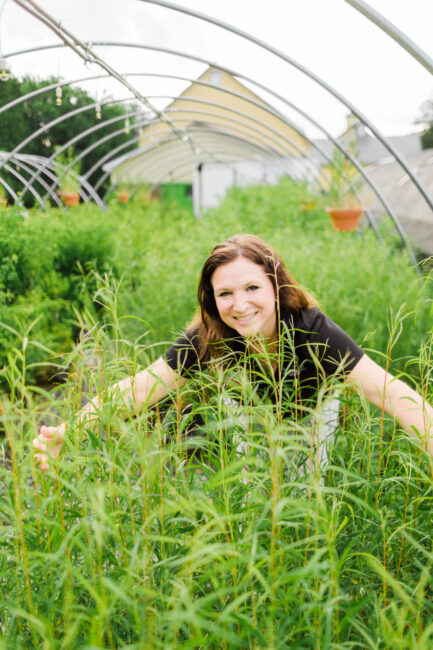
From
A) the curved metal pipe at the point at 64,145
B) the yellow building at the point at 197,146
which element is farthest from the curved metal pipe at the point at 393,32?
the yellow building at the point at 197,146

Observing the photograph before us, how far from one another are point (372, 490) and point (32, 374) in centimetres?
414

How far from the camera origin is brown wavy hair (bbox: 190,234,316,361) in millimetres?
2141

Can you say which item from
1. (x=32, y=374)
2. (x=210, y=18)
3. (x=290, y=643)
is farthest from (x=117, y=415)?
(x=210, y=18)

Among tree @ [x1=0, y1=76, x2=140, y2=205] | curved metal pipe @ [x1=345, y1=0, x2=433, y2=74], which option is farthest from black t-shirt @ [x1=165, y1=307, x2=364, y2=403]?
tree @ [x1=0, y1=76, x2=140, y2=205]

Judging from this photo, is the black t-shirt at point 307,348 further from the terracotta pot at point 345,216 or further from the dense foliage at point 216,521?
the terracotta pot at point 345,216

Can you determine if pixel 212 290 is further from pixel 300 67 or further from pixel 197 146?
pixel 197 146

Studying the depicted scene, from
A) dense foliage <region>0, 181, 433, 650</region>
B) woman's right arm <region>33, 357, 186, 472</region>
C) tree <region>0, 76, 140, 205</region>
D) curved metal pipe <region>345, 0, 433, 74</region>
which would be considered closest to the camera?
dense foliage <region>0, 181, 433, 650</region>

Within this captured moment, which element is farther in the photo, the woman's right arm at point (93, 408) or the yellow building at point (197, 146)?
the yellow building at point (197, 146)

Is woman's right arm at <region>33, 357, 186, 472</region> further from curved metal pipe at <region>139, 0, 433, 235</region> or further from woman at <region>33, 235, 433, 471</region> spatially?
curved metal pipe at <region>139, 0, 433, 235</region>

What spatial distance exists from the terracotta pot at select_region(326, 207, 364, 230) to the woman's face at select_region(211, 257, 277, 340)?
5248 millimetres

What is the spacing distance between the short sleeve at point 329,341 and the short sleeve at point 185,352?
49cm

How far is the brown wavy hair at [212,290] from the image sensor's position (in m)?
2.14

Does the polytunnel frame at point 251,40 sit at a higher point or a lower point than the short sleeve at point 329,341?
higher

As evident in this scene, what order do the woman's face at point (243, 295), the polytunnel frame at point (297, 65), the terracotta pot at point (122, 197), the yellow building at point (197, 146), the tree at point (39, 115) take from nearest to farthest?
the woman's face at point (243, 295) < the polytunnel frame at point (297, 65) < the tree at point (39, 115) < the yellow building at point (197, 146) < the terracotta pot at point (122, 197)
